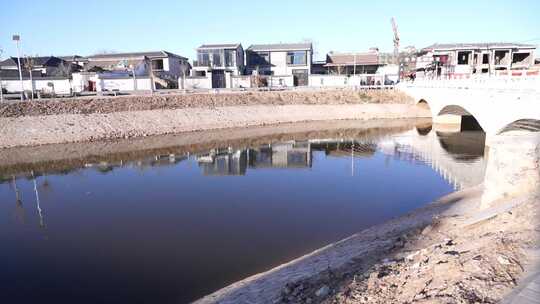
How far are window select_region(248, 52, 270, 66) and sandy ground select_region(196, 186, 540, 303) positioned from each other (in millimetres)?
66295

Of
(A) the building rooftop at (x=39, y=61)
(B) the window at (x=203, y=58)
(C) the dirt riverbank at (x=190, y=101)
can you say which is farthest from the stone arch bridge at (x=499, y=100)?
(A) the building rooftop at (x=39, y=61)

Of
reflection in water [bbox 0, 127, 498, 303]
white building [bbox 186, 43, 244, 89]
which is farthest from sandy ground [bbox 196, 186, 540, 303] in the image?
white building [bbox 186, 43, 244, 89]

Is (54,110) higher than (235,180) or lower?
higher

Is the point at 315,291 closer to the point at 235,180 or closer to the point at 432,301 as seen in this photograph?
the point at 432,301

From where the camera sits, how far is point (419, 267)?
22.7ft

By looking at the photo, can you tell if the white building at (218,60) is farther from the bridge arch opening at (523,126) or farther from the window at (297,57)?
the bridge arch opening at (523,126)

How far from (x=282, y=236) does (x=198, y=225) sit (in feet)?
12.2

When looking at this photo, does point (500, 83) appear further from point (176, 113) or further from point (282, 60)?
point (282, 60)

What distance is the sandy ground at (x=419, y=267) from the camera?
18.9 ft

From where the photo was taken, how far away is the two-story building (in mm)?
71938

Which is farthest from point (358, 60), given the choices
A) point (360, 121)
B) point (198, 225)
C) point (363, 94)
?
point (198, 225)

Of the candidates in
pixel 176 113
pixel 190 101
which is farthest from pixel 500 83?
pixel 190 101

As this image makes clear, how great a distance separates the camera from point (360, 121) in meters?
50.6

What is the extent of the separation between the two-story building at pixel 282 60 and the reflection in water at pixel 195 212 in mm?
43393
